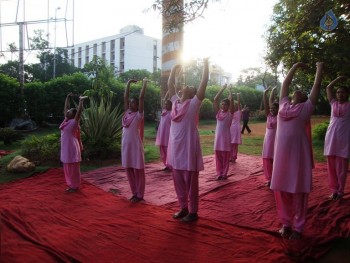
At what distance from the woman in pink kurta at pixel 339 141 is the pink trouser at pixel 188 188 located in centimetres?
253

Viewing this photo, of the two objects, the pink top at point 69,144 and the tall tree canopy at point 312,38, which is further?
the tall tree canopy at point 312,38

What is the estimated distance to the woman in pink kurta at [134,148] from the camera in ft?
18.3

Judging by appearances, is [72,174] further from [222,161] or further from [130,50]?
[130,50]

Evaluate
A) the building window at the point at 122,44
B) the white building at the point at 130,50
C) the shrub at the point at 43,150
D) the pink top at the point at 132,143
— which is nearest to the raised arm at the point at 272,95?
the pink top at the point at 132,143

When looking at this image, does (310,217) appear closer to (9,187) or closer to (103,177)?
(103,177)

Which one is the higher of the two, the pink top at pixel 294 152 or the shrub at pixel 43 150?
the pink top at pixel 294 152

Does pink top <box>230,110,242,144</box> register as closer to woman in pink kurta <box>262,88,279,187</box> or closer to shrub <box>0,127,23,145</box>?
woman in pink kurta <box>262,88,279,187</box>

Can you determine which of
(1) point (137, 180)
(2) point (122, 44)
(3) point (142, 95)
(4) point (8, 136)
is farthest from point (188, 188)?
(2) point (122, 44)

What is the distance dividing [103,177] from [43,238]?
365 cm

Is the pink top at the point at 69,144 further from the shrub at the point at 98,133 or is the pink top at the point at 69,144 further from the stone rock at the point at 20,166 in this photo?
the shrub at the point at 98,133

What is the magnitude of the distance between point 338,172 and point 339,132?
699mm

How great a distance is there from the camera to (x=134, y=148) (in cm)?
562

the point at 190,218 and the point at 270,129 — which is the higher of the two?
the point at 270,129

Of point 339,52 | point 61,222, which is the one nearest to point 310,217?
point 61,222
